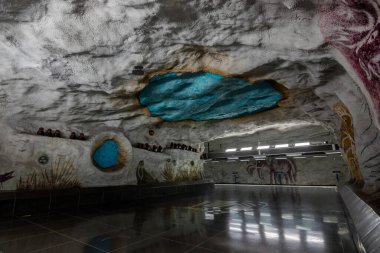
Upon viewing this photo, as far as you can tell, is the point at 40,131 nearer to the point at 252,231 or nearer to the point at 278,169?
the point at 252,231

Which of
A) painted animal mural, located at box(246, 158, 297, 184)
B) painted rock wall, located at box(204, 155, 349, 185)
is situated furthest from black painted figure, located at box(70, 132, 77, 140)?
painted animal mural, located at box(246, 158, 297, 184)

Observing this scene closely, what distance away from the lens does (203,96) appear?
6.78 meters

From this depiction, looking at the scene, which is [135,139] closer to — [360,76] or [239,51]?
[239,51]

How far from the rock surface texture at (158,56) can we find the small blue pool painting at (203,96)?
14.9 inches

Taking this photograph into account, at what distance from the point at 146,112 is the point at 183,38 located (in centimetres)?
431

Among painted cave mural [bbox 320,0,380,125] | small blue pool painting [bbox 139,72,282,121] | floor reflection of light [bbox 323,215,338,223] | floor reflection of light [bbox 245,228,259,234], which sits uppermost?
small blue pool painting [bbox 139,72,282,121]

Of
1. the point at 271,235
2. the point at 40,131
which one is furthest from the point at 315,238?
the point at 40,131

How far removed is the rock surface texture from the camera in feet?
9.89

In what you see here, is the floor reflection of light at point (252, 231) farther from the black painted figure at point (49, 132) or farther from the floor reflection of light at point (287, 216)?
the black painted figure at point (49, 132)

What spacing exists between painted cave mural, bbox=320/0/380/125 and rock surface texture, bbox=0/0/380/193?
0.01m

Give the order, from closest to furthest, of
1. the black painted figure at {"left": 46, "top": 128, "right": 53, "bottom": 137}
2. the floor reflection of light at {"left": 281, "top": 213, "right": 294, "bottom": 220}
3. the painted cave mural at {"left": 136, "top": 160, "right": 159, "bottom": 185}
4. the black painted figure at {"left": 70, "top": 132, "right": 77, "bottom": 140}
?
1. the floor reflection of light at {"left": 281, "top": 213, "right": 294, "bottom": 220}
2. the black painted figure at {"left": 46, "top": 128, "right": 53, "bottom": 137}
3. the black painted figure at {"left": 70, "top": 132, "right": 77, "bottom": 140}
4. the painted cave mural at {"left": 136, "top": 160, "right": 159, "bottom": 185}

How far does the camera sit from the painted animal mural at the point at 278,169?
16.4 meters

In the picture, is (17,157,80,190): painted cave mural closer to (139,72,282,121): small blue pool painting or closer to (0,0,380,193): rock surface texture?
(0,0,380,193): rock surface texture

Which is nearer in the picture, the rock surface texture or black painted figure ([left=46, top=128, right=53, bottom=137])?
the rock surface texture
